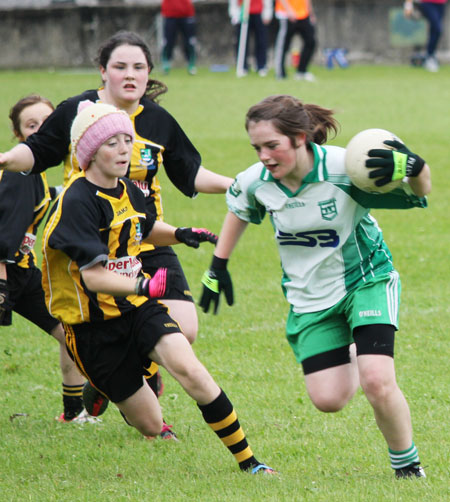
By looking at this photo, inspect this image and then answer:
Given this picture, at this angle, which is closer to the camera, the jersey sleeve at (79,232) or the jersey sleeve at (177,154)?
the jersey sleeve at (79,232)

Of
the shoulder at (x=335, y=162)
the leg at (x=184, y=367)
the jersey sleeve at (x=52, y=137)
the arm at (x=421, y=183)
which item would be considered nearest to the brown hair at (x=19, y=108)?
the jersey sleeve at (x=52, y=137)

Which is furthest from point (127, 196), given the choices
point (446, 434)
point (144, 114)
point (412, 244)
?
point (412, 244)

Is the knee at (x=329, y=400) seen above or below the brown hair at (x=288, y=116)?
below

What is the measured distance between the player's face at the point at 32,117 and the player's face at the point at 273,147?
1.94m

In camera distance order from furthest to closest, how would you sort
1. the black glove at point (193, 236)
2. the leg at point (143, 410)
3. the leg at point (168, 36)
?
the leg at point (168, 36), the black glove at point (193, 236), the leg at point (143, 410)

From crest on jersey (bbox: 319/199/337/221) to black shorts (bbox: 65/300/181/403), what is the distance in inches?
36.5

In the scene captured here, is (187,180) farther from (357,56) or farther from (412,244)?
(357,56)

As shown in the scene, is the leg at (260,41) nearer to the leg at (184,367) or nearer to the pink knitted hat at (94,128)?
the pink knitted hat at (94,128)

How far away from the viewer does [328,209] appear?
4.70 metres

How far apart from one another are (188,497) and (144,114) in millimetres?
2329

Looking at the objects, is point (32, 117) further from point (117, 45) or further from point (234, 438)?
point (234, 438)

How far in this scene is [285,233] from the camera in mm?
4820

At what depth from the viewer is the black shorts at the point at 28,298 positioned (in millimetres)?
5965

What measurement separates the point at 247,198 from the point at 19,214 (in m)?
1.63
